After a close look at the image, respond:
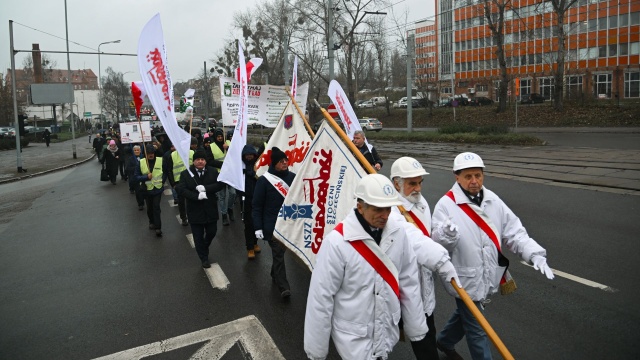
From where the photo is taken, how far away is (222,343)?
4.58 meters

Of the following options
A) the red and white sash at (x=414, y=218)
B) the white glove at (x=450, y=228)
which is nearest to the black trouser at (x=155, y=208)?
the red and white sash at (x=414, y=218)

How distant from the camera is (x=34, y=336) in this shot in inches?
196

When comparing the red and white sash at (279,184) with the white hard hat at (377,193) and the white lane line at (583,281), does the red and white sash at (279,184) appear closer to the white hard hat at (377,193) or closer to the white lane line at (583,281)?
the white hard hat at (377,193)

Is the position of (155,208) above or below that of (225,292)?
above

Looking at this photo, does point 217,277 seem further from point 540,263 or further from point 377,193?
point 540,263

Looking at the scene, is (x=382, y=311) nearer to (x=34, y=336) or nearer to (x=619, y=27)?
(x=34, y=336)

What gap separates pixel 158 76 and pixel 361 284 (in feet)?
14.9

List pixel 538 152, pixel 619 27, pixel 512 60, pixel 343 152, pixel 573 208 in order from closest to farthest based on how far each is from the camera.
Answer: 1. pixel 343 152
2. pixel 573 208
3. pixel 538 152
4. pixel 619 27
5. pixel 512 60

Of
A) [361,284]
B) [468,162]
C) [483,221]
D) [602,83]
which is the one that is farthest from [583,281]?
[602,83]

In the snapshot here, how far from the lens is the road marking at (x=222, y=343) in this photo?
436 cm

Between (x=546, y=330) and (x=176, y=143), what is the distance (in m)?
4.71

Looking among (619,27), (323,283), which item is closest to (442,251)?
(323,283)

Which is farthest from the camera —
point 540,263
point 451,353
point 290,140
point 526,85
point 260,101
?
point 526,85

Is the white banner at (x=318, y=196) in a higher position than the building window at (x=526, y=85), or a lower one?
lower
